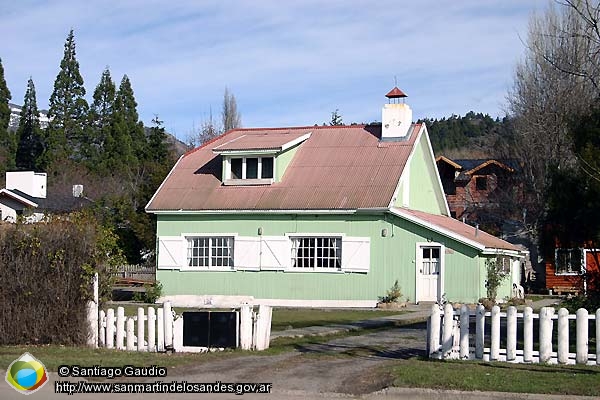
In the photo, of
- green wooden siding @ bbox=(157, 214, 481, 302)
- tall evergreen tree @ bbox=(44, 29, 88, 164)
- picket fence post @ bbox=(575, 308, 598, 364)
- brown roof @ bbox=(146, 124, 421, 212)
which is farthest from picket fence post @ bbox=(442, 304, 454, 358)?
tall evergreen tree @ bbox=(44, 29, 88, 164)

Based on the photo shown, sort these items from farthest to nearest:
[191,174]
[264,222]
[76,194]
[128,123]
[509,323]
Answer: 1. [128,123]
2. [76,194]
3. [191,174]
4. [264,222]
5. [509,323]

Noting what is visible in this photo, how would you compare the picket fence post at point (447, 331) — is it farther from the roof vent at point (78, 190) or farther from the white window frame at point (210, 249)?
the roof vent at point (78, 190)

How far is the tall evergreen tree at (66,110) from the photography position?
241ft

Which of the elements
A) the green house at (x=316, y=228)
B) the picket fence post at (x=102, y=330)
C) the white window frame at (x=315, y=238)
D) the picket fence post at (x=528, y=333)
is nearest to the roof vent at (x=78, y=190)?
the green house at (x=316, y=228)

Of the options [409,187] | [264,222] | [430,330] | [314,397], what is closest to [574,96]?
[409,187]

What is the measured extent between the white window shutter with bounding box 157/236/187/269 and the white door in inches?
339

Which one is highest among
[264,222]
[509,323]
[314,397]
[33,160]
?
[33,160]

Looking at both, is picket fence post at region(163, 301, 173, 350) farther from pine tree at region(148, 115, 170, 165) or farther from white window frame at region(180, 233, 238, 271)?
pine tree at region(148, 115, 170, 165)

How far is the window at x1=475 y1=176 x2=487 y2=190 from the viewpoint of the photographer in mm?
55756

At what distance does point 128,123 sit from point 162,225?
45372mm

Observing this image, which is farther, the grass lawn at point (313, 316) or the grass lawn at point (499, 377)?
the grass lawn at point (313, 316)

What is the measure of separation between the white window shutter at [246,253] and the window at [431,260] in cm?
582

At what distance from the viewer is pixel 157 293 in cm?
3259

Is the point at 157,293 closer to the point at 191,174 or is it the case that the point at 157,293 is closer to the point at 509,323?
the point at 191,174
